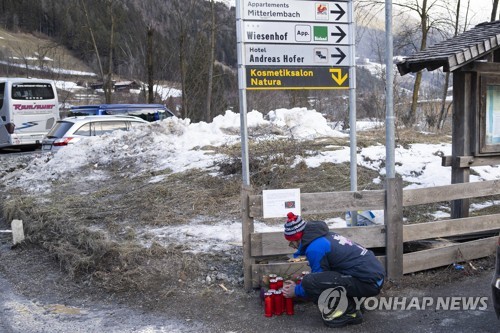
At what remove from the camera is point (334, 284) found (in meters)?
4.57

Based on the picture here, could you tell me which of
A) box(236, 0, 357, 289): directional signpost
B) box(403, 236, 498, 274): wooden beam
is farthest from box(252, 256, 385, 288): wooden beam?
box(403, 236, 498, 274): wooden beam

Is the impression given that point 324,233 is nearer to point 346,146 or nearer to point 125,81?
point 346,146

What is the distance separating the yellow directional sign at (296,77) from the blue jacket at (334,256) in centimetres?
206

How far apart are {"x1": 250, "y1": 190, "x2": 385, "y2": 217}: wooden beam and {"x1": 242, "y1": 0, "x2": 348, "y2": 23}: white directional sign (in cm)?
216

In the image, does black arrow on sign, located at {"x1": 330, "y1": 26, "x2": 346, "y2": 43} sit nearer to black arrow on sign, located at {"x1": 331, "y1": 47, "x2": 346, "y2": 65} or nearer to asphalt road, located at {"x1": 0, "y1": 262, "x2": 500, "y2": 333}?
black arrow on sign, located at {"x1": 331, "y1": 47, "x2": 346, "y2": 65}

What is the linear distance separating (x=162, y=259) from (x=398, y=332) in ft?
9.62

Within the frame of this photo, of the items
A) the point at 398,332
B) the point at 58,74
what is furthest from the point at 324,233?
the point at 58,74

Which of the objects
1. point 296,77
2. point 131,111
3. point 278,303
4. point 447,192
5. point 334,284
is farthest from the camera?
point 131,111

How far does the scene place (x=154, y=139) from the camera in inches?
561

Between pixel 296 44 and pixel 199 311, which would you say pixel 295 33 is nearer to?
pixel 296 44

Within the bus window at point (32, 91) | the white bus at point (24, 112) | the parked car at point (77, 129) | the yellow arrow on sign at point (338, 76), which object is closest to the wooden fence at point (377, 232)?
the yellow arrow on sign at point (338, 76)

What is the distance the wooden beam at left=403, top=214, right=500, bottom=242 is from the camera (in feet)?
18.6

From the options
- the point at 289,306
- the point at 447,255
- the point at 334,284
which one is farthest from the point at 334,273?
the point at 447,255

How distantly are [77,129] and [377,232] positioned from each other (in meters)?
11.8
